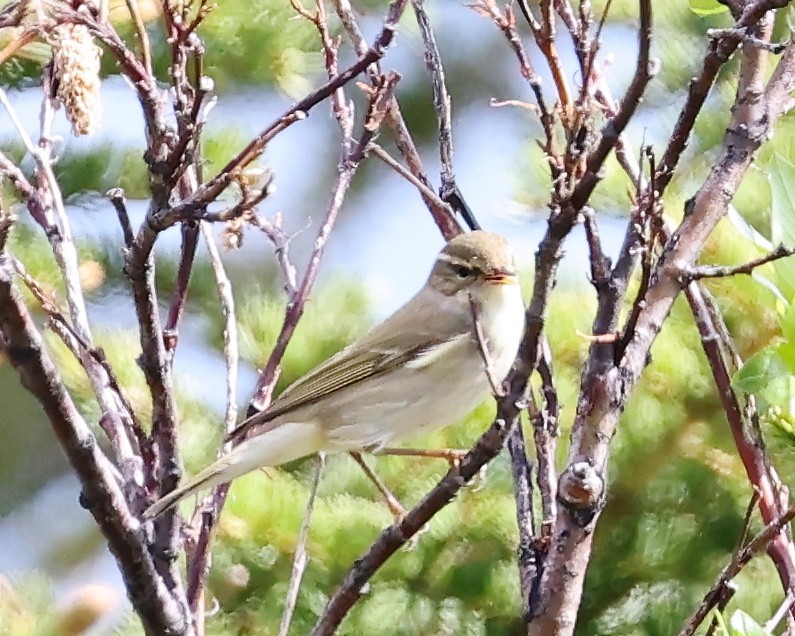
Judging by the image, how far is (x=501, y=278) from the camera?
1.84 metres

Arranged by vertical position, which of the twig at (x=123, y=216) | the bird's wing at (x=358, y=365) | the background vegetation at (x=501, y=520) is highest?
the twig at (x=123, y=216)

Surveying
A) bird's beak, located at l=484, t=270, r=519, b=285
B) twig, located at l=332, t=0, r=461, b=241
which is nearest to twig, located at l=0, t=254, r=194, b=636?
twig, located at l=332, t=0, r=461, b=241

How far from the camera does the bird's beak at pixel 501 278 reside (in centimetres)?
183

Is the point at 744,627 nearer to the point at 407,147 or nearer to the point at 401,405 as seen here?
the point at 407,147

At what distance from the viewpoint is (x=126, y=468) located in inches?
51.6

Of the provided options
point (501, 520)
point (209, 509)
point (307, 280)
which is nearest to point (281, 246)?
point (307, 280)

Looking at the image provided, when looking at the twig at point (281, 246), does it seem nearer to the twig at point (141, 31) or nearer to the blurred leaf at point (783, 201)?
the twig at point (141, 31)

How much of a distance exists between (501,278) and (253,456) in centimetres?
54

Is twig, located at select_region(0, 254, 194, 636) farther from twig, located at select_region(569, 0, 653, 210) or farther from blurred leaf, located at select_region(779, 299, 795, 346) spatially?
blurred leaf, located at select_region(779, 299, 795, 346)

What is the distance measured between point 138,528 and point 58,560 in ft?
8.70

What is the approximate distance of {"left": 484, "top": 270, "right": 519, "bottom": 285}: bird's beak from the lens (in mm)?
1832

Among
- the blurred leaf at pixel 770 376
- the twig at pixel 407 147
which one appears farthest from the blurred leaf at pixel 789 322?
the twig at pixel 407 147

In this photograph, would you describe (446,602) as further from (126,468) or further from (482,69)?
(482,69)

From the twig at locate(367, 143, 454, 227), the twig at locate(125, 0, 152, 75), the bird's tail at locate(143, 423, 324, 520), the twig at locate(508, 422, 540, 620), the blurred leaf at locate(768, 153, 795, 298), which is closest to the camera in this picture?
the blurred leaf at locate(768, 153, 795, 298)
